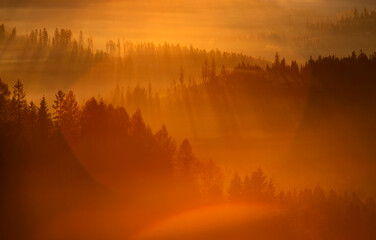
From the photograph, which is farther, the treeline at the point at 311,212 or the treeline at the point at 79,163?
the treeline at the point at 311,212

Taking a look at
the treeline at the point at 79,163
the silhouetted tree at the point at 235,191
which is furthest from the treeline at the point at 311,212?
the treeline at the point at 79,163

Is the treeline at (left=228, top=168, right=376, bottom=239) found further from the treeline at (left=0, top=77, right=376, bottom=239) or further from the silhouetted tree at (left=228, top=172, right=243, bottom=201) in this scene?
the treeline at (left=0, top=77, right=376, bottom=239)

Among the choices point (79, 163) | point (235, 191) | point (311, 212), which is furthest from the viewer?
point (311, 212)

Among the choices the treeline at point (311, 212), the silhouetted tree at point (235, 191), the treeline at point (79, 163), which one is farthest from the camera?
the treeline at point (311, 212)

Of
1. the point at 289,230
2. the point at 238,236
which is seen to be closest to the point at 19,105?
the point at 238,236

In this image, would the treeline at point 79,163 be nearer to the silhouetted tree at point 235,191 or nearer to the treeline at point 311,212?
the silhouetted tree at point 235,191

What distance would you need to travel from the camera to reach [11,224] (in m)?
45.7

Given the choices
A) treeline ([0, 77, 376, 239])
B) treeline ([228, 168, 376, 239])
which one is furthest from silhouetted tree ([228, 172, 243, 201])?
treeline ([0, 77, 376, 239])

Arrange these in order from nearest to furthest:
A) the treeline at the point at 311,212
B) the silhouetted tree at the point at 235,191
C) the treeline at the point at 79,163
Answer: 1. the treeline at the point at 79,163
2. the silhouetted tree at the point at 235,191
3. the treeline at the point at 311,212

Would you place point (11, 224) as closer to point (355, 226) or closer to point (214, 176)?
point (214, 176)

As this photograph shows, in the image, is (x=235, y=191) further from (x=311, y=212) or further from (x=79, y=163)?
(x=79, y=163)

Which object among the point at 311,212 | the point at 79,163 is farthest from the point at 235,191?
the point at 79,163

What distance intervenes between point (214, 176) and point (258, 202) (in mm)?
9588

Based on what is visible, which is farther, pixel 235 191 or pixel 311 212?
pixel 311 212
